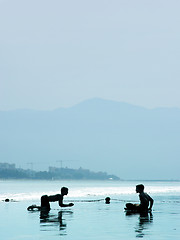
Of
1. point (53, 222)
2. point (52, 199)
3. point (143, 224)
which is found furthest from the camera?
point (52, 199)

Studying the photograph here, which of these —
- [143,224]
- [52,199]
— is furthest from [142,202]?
[143,224]

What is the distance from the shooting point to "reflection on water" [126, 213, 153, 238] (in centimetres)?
2427

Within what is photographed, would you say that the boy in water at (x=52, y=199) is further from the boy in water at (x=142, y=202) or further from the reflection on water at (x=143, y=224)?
the reflection on water at (x=143, y=224)

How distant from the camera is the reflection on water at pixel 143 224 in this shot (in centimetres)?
2427

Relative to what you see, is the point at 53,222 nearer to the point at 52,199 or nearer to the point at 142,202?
the point at 142,202

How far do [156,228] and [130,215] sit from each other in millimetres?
7414

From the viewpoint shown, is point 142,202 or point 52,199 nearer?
point 142,202

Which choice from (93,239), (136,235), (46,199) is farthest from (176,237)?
(46,199)

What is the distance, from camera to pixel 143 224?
2828cm

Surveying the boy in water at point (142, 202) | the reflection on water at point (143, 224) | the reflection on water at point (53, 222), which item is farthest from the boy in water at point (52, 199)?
the reflection on water at point (143, 224)

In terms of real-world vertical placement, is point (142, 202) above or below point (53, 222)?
above

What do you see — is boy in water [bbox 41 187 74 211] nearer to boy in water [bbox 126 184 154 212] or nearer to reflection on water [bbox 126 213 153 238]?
boy in water [bbox 126 184 154 212]

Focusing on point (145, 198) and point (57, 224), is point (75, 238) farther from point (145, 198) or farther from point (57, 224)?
point (145, 198)

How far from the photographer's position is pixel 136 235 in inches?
926
